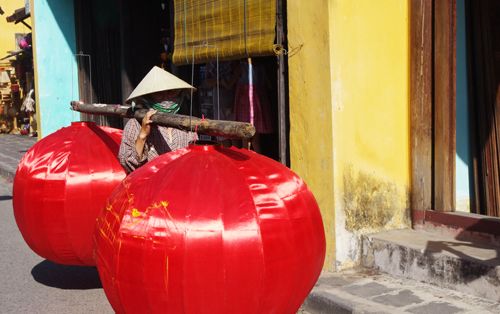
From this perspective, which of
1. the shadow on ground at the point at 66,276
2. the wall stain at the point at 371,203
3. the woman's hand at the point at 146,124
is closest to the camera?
the woman's hand at the point at 146,124

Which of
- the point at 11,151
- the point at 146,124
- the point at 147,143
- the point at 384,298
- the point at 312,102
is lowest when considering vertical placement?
the point at 384,298

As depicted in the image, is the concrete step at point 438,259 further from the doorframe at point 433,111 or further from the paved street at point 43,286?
the paved street at point 43,286

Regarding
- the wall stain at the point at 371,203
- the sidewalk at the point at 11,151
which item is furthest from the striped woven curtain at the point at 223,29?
the sidewalk at the point at 11,151

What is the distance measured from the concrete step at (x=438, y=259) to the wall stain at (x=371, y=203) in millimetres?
112

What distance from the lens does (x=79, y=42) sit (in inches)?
453

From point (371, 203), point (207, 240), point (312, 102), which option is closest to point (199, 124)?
point (207, 240)

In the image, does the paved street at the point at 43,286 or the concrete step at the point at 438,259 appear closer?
the concrete step at the point at 438,259

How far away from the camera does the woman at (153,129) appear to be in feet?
13.4

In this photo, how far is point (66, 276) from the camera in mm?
5699

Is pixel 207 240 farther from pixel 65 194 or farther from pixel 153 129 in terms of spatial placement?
pixel 65 194

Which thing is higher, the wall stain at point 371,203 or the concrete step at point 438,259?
the wall stain at point 371,203

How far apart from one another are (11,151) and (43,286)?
1116cm

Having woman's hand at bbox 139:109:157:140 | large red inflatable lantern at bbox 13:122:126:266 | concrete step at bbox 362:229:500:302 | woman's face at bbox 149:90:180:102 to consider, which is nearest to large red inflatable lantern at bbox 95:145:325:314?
woman's hand at bbox 139:109:157:140

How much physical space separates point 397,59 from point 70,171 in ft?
9.30
